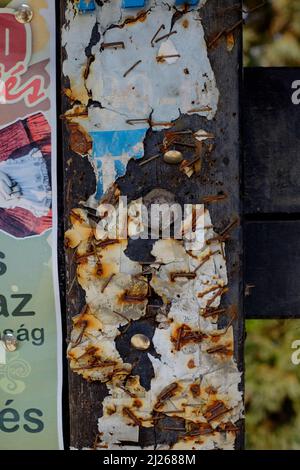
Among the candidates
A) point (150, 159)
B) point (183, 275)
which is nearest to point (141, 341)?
point (183, 275)

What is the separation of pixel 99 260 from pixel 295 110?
78 cm

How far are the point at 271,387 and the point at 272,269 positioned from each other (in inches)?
20.9

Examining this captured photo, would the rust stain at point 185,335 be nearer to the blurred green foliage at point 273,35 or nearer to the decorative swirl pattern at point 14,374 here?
the decorative swirl pattern at point 14,374

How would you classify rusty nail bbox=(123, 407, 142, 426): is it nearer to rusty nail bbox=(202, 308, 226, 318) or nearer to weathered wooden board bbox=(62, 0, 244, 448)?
weathered wooden board bbox=(62, 0, 244, 448)

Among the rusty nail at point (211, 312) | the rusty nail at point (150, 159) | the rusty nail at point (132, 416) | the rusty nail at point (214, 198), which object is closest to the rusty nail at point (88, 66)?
the rusty nail at point (150, 159)

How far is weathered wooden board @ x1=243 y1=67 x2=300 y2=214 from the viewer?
175cm

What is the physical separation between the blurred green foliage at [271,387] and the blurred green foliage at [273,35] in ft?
2.96

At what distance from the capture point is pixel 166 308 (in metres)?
1.62

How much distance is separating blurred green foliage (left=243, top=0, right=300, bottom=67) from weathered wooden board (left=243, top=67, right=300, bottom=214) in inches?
3.6

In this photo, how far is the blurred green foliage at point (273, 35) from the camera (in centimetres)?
183

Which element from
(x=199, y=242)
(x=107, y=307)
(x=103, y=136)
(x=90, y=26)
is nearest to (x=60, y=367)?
(x=107, y=307)

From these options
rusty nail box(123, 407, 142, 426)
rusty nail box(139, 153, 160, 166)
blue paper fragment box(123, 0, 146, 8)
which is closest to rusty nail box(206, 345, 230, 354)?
rusty nail box(123, 407, 142, 426)

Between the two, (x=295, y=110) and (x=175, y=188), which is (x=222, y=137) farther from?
(x=295, y=110)
